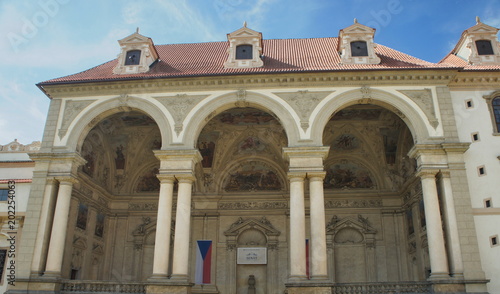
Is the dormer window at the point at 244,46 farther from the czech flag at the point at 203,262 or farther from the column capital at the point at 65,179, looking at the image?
the czech flag at the point at 203,262

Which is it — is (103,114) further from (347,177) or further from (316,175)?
(347,177)

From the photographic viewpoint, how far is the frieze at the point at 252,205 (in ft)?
90.4

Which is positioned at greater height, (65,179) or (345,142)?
(345,142)

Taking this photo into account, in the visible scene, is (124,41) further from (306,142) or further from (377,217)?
(377,217)

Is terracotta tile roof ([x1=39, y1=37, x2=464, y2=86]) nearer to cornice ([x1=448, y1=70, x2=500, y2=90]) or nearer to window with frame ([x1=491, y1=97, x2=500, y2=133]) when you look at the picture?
cornice ([x1=448, y1=70, x2=500, y2=90])

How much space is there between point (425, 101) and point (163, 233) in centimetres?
1371

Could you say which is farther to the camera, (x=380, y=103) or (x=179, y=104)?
(x=179, y=104)

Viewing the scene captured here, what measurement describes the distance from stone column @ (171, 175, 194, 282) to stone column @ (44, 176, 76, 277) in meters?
5.21

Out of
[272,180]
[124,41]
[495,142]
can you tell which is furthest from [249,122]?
[495,142]

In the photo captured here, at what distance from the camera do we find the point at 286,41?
96.1ft

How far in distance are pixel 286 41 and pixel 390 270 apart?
15.6 meters

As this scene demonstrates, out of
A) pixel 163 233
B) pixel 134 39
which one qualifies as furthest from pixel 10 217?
pixel 134 39

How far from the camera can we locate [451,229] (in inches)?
738

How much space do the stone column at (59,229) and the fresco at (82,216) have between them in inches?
122
